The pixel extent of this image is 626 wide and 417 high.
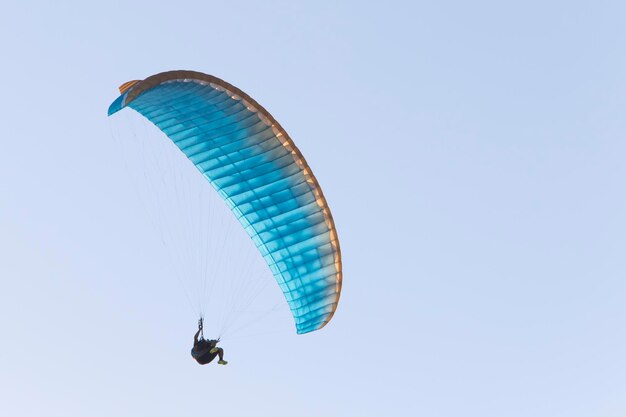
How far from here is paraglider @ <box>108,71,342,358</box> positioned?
32.5m

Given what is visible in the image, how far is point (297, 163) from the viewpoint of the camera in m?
33.0

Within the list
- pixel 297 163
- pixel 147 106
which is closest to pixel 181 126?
pixel 147 106

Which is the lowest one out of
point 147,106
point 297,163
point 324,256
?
point 324,256

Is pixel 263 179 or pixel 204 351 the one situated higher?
pixel 263 179

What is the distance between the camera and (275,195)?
33469 mm

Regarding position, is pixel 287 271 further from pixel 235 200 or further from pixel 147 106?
pixel 147 106

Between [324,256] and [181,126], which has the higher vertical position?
[181,126]

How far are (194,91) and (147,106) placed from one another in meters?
1.58

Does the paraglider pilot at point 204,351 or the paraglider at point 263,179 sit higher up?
the paraglider at point 263,179

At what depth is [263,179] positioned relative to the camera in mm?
33344

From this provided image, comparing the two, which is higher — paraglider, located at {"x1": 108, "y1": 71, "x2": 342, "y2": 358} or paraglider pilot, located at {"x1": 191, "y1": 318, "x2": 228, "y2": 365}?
paraglider, located at {"x1": 108, "y1": 71, "x2": 342, "y2": 358}

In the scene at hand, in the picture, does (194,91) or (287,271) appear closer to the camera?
(194,91)

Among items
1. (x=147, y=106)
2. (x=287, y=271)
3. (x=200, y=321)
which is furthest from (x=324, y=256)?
(x=147, y=106)

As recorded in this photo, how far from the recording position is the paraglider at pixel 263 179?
32.5 meters
